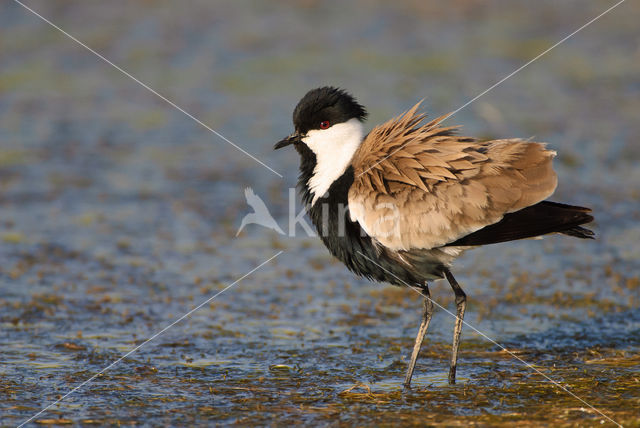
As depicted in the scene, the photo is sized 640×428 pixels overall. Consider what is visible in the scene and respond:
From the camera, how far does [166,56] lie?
14.0 meters

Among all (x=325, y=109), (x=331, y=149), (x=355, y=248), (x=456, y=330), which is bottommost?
(x=456, y=330)

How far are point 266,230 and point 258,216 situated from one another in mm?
396

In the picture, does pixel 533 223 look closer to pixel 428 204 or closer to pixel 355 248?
pixel 428 204

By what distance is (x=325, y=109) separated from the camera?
661 centimetres

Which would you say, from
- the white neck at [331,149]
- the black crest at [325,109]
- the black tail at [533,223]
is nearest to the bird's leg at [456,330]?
the black tail at [533,223]

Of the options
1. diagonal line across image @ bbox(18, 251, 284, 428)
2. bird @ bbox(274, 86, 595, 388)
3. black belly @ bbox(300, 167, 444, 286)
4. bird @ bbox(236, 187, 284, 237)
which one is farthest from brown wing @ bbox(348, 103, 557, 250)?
bird @ bbox(236, 187, 284, 237)

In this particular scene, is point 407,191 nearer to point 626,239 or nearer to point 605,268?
→ point 605,268

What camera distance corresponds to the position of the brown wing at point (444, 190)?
19.1 ft

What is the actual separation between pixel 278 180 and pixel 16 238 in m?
3.12

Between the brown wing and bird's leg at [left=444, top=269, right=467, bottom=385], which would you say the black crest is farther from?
bird's leg at [left=444, top=269, right=467, bottom=385]

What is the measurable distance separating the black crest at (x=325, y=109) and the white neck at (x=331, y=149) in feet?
0.16

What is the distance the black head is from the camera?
659 centimetres

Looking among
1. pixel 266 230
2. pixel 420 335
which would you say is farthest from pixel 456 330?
pixel 266 230

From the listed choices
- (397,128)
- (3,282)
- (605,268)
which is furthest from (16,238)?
(605,268)
